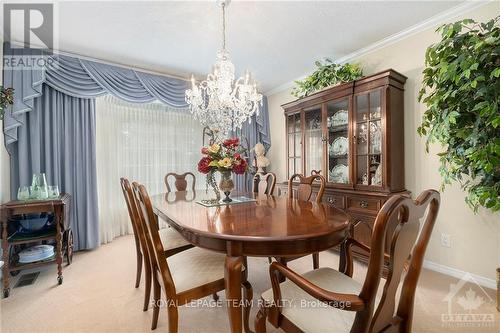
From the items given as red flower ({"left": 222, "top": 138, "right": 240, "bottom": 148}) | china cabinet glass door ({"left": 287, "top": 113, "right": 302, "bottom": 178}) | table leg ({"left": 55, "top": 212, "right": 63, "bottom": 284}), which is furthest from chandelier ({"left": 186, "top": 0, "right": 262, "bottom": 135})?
table leg ({"left": 55, "top": 212, "right": 63, "bottom": 284})

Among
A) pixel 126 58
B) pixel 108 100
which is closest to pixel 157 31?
pixel 126 58

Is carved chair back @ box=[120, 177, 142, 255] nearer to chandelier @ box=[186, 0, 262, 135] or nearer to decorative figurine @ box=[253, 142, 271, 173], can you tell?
chandelier @ box=[186, 0, 262, 135]

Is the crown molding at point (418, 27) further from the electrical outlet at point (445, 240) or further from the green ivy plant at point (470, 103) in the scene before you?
the electrical outlet at point (445, 240)

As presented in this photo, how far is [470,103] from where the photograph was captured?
1.62 m

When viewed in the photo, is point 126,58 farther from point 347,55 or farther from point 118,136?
point 347,55

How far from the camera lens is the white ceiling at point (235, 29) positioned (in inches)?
80.5

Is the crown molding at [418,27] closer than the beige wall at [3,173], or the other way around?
the crown molding at [418,27]

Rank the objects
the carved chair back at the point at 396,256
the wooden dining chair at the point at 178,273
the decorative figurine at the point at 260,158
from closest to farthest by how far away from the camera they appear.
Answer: the carved chair back at the point at 396,256
the wooden dining chair at the point at 178,273
the decorative figurine at the point at 260,158

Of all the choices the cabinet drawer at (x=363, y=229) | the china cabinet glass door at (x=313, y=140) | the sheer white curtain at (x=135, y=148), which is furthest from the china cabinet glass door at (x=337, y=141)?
the sheer white curtain at (x=135, y=148)

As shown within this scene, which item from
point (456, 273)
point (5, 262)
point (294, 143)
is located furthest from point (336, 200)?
point (5, 262)

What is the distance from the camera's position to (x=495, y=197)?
1588 mm

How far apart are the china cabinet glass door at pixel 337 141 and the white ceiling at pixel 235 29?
728mm

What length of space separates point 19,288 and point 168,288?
187cm

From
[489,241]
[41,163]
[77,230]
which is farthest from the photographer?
[77,230]
